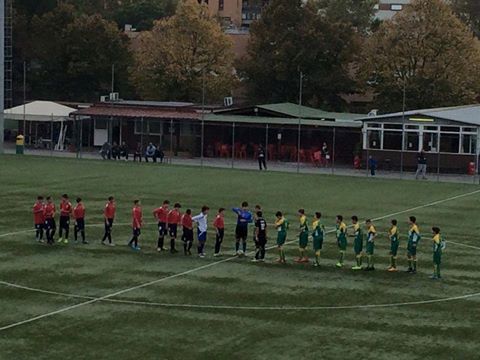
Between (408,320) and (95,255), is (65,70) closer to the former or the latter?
(95,255)

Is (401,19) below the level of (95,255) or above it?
above

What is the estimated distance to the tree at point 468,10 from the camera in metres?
121

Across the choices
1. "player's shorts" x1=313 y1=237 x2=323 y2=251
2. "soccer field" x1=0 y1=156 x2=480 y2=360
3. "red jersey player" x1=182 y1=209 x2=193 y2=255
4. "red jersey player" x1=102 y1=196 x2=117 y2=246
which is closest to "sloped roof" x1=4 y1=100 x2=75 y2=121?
"soccer field" x1=0 y1=156 x2=480 y2=360

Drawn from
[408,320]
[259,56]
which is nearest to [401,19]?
[259,56]

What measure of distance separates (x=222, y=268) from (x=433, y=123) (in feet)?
109

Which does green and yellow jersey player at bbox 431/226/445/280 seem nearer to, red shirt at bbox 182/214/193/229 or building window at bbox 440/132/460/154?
red shirt at bbox 182/214/193/229

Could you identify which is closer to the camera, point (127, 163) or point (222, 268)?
point (222, 268)

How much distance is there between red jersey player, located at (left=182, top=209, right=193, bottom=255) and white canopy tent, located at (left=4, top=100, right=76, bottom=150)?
126 feet

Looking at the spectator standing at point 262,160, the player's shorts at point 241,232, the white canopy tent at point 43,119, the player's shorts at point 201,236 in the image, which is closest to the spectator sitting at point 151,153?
the spectator standing at point 262,160

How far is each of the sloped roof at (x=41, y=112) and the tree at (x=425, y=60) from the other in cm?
2146

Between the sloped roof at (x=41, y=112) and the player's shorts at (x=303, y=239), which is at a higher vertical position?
the sloped roof at (x=41, y=112)

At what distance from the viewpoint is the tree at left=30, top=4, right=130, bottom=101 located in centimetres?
8344

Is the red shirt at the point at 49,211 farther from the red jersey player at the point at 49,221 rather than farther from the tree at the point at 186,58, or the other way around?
the tree at the point at 186,58

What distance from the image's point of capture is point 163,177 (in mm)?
52594
